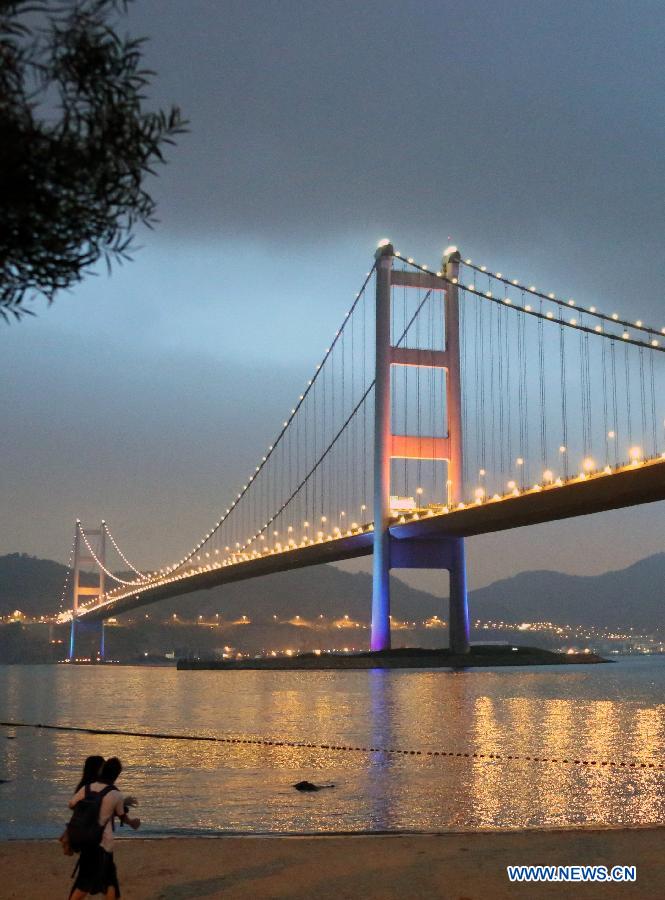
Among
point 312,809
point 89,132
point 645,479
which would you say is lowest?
point 312,809

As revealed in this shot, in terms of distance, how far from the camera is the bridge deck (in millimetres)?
41125

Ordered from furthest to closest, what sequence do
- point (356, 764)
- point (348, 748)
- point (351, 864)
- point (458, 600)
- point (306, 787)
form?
point (458, 600) < point (348, 748) < point (356, 764) < point (306, 787) < point (351, 864)

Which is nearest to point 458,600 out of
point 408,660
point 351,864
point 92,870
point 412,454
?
point 408,660

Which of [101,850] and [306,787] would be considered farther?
[306,787]

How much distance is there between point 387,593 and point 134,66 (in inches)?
2168

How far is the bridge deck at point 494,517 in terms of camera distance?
41.1m

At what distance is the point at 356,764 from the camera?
18609mm

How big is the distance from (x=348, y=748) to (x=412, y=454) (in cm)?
3898

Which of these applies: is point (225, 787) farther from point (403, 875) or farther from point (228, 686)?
point (228, 686)

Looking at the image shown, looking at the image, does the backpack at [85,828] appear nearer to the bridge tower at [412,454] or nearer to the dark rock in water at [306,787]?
the dark rock in water at [306,787]

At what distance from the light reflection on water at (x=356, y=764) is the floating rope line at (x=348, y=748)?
1.43 ft

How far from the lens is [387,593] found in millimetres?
59750

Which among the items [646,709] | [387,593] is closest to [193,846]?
[646,709]

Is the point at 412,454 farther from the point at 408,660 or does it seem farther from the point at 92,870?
the point at 92,870
